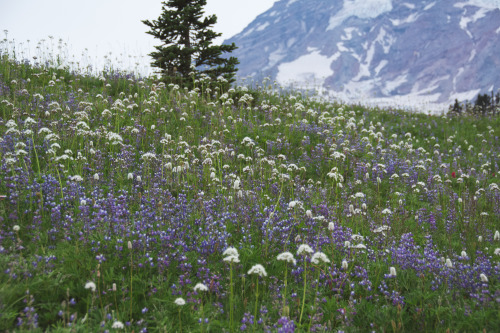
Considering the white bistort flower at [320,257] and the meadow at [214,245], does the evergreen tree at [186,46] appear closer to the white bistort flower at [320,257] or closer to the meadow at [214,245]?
the meadow at [214,245]

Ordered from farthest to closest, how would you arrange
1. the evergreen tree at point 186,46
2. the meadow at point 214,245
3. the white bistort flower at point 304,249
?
the evergreen tree at point 186,46 < the meadow at point 214,245 < the white bistort flower at point 304,249

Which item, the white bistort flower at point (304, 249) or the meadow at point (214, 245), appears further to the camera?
the meadow at point (214, 245)

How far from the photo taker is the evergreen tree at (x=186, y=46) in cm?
1413

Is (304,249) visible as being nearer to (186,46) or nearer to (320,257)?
(320,257)

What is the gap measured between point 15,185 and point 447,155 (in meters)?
11.7

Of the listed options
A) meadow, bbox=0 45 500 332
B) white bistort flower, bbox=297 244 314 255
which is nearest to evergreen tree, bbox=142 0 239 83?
meadow, bbox=0 45 500 332

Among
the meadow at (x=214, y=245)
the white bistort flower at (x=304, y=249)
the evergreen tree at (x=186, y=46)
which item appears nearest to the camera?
the white bistort flower at (x=304, y=249)

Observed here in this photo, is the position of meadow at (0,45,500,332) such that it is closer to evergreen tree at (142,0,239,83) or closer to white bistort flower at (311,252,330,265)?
white bistort flower at (311,252,330,265)

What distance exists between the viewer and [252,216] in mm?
5633

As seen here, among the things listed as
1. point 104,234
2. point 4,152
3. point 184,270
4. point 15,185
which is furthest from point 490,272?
point 4,152

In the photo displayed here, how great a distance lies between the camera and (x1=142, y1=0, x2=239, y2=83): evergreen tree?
14.1 metres

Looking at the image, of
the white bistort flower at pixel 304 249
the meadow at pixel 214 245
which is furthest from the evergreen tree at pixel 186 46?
the white bistort flower at pixel 304 249

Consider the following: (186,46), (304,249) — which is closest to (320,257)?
(304,249)

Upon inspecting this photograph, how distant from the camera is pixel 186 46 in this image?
14.9 metres
